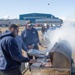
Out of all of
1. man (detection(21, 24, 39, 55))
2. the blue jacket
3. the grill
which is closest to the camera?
the blue jacket

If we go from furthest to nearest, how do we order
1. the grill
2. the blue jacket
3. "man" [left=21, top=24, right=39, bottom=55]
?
Answer: "man" [left=21, top=24, right=39, bottom=55]
the grill
the blue jacket

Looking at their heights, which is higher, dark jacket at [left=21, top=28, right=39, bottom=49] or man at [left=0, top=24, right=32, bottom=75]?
man at [left=0, top=24, right=32, bottom=75]

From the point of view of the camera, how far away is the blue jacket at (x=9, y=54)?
174 inches

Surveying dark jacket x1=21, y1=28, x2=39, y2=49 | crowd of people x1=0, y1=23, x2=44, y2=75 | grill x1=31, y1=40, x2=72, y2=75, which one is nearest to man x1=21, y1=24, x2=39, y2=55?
dark jacket x1=21, y1=28, x2=39, y2=49

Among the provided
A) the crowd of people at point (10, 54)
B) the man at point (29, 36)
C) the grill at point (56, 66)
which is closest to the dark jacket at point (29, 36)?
the man at point (29, 36)

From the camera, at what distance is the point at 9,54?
14.9ft

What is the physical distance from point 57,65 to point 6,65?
1530mm

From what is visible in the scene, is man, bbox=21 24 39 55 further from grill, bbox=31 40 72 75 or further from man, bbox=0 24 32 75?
man, bbox=0 24 32 75

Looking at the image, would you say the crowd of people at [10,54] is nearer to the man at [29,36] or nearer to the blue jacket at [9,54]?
A: the blue jacket at [9,54]

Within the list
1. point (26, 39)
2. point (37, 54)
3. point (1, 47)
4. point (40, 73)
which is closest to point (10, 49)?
point (1, 47)

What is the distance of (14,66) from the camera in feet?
15.2

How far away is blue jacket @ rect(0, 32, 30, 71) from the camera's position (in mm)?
4422

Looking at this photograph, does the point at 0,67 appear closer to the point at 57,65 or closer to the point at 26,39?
the point at 57,65

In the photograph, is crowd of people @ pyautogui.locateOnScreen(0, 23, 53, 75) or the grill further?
the grill
